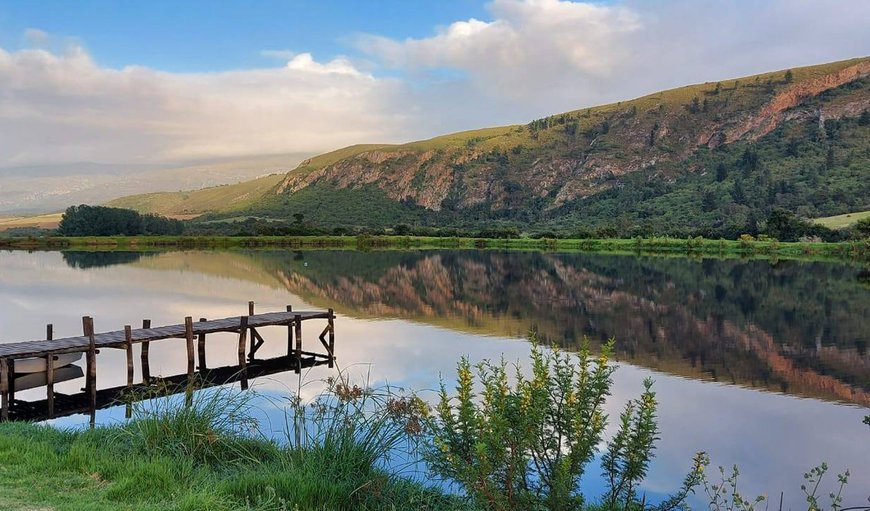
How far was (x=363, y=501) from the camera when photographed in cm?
691

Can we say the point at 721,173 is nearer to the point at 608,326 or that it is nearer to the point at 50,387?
the point at 608,326

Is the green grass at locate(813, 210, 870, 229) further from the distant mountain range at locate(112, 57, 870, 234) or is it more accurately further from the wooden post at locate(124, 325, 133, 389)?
the wooden post at locate(124, 325, 133, 389)

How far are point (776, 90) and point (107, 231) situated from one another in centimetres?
15924

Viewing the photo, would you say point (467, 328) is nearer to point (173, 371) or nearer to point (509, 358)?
point (509, 358)

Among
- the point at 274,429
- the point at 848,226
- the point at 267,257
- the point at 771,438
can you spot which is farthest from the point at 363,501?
the point at 848,226

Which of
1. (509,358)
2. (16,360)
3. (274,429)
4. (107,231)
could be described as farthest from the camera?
(107,231)

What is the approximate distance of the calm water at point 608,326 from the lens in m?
14.2

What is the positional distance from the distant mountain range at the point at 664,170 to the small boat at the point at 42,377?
89.9m

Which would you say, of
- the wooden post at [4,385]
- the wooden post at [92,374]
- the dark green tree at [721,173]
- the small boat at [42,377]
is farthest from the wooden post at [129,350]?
the dark green tree at [721,173]

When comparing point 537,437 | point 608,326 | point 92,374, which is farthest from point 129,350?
point 608,326

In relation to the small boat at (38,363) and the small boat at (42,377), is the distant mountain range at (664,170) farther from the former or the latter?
the small boat at (38,363)

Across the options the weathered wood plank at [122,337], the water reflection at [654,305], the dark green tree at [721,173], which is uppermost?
the dark green tree at [721,173]

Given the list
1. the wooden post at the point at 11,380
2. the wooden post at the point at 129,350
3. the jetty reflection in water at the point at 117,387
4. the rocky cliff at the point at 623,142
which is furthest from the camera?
the rocky cliff at the point at 623,142

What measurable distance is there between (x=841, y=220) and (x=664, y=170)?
2753 inches
